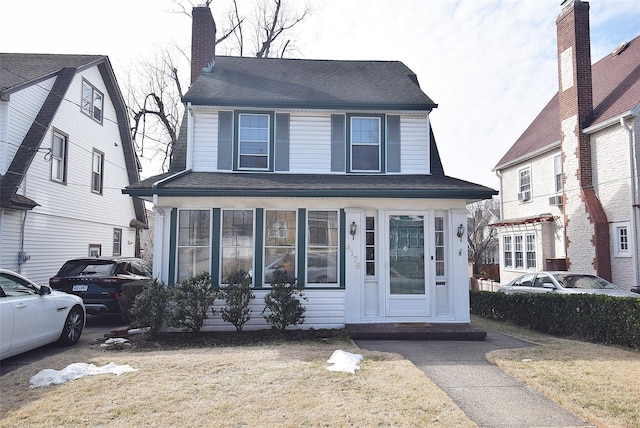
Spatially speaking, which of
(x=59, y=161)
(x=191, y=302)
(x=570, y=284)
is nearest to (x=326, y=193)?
(x=191, y=302)

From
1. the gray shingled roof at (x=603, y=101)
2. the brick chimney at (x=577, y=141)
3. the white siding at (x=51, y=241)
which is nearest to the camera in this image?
the white siding at (x=51, y=241)

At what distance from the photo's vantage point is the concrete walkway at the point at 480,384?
4.52m

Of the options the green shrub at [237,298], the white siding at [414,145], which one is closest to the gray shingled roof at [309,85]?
the white siding at [414,145]

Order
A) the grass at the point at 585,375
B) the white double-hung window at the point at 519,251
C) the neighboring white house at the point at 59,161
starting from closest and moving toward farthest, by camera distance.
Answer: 1. the grass at the point at 585,375
2. the neighboring white house at the point at 59,161
3. the white double-hung window at the point at 519,251

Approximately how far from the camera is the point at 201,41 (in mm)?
12602

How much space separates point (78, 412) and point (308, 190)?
5528 millimetres

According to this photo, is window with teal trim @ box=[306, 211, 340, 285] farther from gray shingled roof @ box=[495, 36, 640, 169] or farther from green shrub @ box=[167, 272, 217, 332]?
gray shingled roof @ box=[495, 36, 640, 169]

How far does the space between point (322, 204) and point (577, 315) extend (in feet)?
19.8

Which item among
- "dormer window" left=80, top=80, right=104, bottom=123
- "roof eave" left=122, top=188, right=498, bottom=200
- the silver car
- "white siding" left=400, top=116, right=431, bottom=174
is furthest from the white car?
the silver car

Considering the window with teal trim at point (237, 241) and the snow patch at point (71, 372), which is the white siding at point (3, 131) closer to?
the window with teal trim at point (237, 241)

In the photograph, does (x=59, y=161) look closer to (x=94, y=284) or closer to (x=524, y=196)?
(x=94, y=284)

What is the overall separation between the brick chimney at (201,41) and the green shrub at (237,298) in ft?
22.3

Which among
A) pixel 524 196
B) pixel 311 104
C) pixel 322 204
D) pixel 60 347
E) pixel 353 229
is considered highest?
pixel 311 104

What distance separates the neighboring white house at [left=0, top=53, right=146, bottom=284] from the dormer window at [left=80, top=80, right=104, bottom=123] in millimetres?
38
